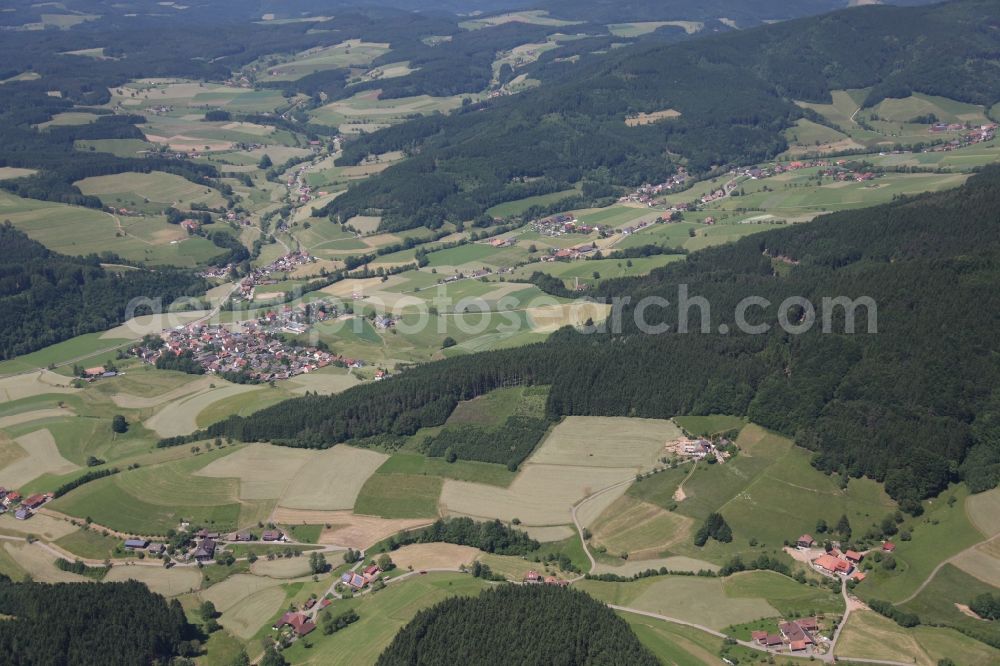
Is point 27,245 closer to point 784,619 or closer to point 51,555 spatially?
point 51,555

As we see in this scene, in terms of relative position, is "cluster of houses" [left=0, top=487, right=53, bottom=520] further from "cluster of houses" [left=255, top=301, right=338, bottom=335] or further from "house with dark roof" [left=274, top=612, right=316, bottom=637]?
"cluster of houses" [left=255, top=301, right=338, bottom=335]

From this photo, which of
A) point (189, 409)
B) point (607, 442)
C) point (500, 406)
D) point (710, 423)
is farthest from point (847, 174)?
point (189, 409)

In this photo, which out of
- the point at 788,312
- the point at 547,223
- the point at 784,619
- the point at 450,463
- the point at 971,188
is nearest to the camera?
the point at 784,619

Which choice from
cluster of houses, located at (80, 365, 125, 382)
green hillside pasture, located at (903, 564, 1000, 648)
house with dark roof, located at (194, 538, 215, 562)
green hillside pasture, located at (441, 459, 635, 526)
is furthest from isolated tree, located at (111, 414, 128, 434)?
green hillside pasture, located at (903, 564, 1000, 648)

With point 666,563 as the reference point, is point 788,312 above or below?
above

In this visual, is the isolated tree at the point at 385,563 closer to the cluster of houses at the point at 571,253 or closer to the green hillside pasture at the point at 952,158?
the cluster of houses at the point at 571,253

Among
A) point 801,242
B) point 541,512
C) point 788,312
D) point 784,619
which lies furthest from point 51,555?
point 801,242

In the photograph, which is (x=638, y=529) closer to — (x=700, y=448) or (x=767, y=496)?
(x=767, y=496)
